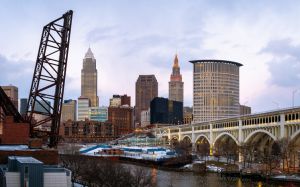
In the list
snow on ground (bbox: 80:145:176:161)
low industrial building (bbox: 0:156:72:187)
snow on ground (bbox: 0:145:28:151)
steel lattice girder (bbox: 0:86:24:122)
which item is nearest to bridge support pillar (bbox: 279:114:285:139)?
snow on ground (bbox: 80:145:176:161)

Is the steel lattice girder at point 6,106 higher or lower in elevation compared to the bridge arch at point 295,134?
higher

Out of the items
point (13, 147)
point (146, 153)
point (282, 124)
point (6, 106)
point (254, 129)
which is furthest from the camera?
point (146, 153)

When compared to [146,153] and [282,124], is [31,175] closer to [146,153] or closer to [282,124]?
[282,124]

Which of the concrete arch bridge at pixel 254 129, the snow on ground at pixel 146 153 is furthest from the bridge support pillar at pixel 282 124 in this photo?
the snow on ground at pixel 146 153

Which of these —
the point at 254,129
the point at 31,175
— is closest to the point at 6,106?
the point at 31,175

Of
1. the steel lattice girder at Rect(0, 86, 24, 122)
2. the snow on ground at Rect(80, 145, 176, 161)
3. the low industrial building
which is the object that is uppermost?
the steel lattice girder at Rect(0, 86, 24, 122)

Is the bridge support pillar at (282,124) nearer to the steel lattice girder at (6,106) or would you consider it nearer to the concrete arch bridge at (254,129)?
the concrete arch bridge at (254,129)

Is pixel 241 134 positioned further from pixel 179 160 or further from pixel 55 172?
pixel 55 172

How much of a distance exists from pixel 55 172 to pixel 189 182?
43584 millimetres

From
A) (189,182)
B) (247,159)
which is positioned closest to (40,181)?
(189,182)

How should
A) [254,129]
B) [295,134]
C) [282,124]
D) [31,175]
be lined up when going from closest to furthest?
[31,175] < [295,134] < [282,124] < [254,129]

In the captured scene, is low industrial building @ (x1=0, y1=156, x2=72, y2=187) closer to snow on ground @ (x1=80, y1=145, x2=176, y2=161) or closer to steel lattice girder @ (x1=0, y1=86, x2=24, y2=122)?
steel lattice girder @ (x1=0, y1=86, x2=24, y2=122)

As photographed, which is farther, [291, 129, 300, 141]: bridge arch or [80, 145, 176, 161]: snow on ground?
[80, 145, 176, 161]: snow on ground

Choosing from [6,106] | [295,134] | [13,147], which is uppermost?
[6,106]
